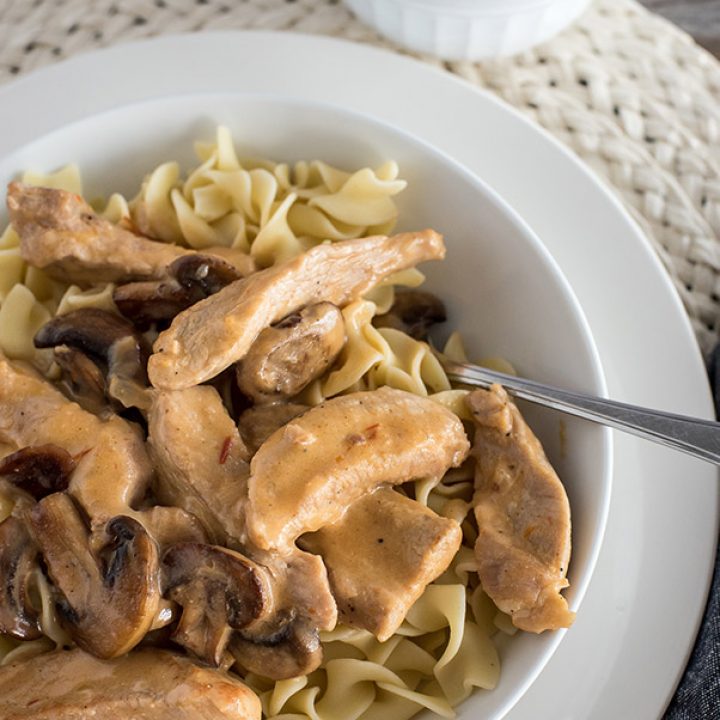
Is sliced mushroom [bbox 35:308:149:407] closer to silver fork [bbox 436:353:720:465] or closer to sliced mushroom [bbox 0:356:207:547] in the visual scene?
sliced mushroom [bbox 0:356:207:547]

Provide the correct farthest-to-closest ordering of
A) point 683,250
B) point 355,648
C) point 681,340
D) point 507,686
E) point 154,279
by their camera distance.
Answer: point 683,250
point 681,340
point 154,279
point 355,648
point 507,686

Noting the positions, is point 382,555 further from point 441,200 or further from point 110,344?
point 441,200

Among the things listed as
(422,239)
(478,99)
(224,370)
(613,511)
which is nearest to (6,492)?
(224,370)

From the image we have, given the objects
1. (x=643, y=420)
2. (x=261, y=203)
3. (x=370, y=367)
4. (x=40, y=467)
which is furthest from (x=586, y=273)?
(x=40, y=467)

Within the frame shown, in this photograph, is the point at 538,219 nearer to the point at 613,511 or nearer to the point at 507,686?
the point at 613,511

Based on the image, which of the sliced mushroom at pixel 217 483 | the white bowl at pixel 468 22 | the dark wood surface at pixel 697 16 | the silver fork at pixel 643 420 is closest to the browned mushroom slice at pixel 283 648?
the sliced mushroom at pixel 217 483

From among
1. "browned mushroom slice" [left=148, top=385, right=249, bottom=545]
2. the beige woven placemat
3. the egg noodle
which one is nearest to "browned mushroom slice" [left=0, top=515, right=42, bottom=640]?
the egg noodle
